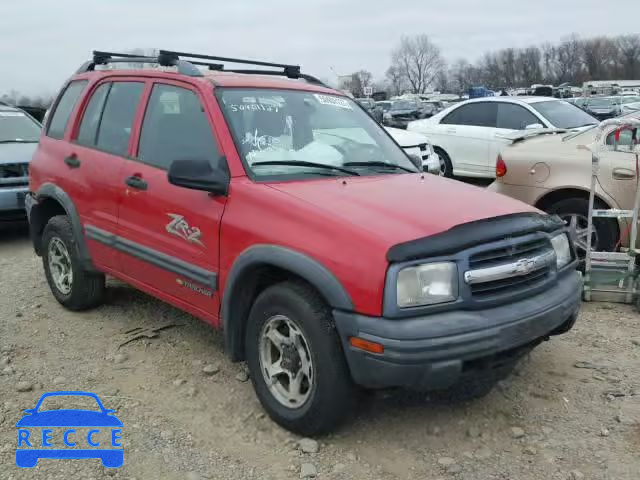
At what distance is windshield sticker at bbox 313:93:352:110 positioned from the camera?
438 centimetres

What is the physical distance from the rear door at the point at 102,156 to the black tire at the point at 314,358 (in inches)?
62.8

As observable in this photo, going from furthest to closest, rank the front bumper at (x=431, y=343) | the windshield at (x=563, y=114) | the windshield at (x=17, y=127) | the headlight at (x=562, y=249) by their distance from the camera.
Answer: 1. the windshield at (x=563, y=114)
2. the windshield at (x=17, y=127)
3. the headlight at (x=562, y=249)
4. the front bumper at (x=431, y=343)

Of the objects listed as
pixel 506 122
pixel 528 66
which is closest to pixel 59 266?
pixel 506 122

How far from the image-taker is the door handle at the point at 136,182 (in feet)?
13.2

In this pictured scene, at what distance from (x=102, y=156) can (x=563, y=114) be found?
761 centimetres

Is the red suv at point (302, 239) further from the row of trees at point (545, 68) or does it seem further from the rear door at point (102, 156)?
the row of trees at point (545, 68)

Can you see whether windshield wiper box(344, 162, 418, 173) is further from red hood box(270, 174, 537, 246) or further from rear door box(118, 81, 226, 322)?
rear door box(118, 81, 226, 322)

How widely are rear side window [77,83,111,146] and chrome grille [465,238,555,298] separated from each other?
3022mm

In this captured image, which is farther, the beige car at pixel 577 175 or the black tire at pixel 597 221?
the black tire at pixel 597 221

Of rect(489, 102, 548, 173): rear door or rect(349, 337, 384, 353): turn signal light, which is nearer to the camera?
rect(349, 337, 384, 353): turn signal light

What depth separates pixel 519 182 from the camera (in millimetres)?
6254

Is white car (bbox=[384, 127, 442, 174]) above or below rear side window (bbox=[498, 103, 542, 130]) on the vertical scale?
below

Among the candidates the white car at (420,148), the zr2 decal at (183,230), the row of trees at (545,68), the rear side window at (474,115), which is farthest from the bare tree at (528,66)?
the zr2 decal at (183,230)

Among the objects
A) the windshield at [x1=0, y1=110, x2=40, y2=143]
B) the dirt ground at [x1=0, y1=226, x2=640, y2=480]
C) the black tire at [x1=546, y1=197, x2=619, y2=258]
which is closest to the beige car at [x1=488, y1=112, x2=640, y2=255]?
the black tire at [x1=546, y1=197, x2=619, y2=258]
